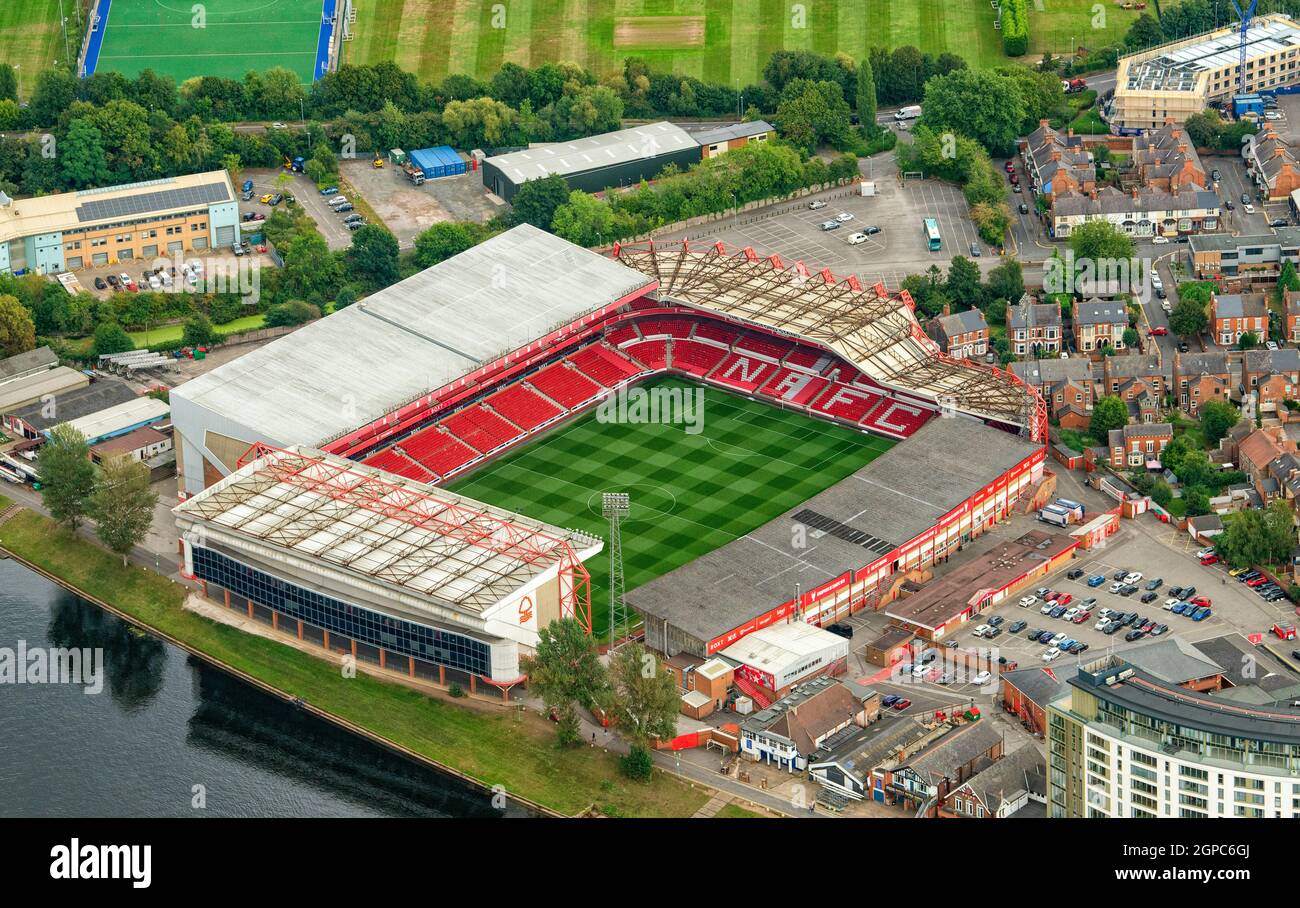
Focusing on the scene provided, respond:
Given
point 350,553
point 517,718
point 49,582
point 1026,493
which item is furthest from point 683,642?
point 49,582

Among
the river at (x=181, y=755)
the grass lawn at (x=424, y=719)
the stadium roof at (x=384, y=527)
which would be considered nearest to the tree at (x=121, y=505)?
the grass lawn at (x=424, y=719)

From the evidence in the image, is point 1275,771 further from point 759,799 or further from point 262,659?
point 262,659

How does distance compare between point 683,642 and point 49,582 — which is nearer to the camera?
point 683,642

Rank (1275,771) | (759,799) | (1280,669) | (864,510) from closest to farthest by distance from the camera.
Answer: (1275,771) < (759,799) < (1280,669) < (864,510)

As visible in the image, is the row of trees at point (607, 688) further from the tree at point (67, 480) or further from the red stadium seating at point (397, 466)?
the tree at point (67, 480)

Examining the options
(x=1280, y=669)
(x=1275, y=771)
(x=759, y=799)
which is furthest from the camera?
(x=1280, y=669)

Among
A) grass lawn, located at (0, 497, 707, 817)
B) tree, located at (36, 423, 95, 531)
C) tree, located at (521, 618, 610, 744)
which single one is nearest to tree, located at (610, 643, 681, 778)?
tree, located at (521, 618, 610, 744)
